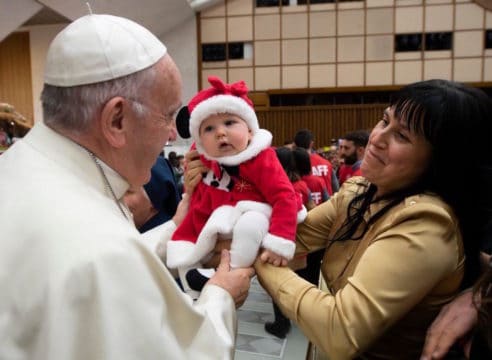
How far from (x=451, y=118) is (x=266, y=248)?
0.66 meters

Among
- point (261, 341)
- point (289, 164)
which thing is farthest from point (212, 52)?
point (261, 341)

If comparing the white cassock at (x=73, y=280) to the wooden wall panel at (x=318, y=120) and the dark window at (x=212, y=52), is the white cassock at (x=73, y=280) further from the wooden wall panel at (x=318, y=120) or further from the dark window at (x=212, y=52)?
the dark window at (x=212, y=52)

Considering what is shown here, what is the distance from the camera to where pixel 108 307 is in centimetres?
76

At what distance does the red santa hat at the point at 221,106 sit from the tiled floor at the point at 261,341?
215cm

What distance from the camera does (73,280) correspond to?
2.41 ft

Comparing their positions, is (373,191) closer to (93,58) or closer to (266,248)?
(266,248)

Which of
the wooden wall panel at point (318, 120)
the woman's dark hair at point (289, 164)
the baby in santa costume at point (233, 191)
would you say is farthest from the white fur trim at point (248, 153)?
the wooden wall panel at point (318, 120)

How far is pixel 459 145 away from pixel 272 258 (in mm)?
637

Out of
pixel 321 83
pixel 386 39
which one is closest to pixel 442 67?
pixel 386 39

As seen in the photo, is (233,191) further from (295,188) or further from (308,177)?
(308,177)

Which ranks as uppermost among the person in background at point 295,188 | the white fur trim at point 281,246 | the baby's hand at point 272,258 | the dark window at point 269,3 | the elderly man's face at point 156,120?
the dark window at point 269,3

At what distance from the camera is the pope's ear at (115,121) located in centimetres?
97

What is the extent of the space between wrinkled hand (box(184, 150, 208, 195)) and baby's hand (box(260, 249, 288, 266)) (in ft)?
1.42

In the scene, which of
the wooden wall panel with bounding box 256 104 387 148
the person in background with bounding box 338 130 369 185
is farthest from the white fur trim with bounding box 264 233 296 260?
the wooden wall panel with bounding box 256 104 387 148
